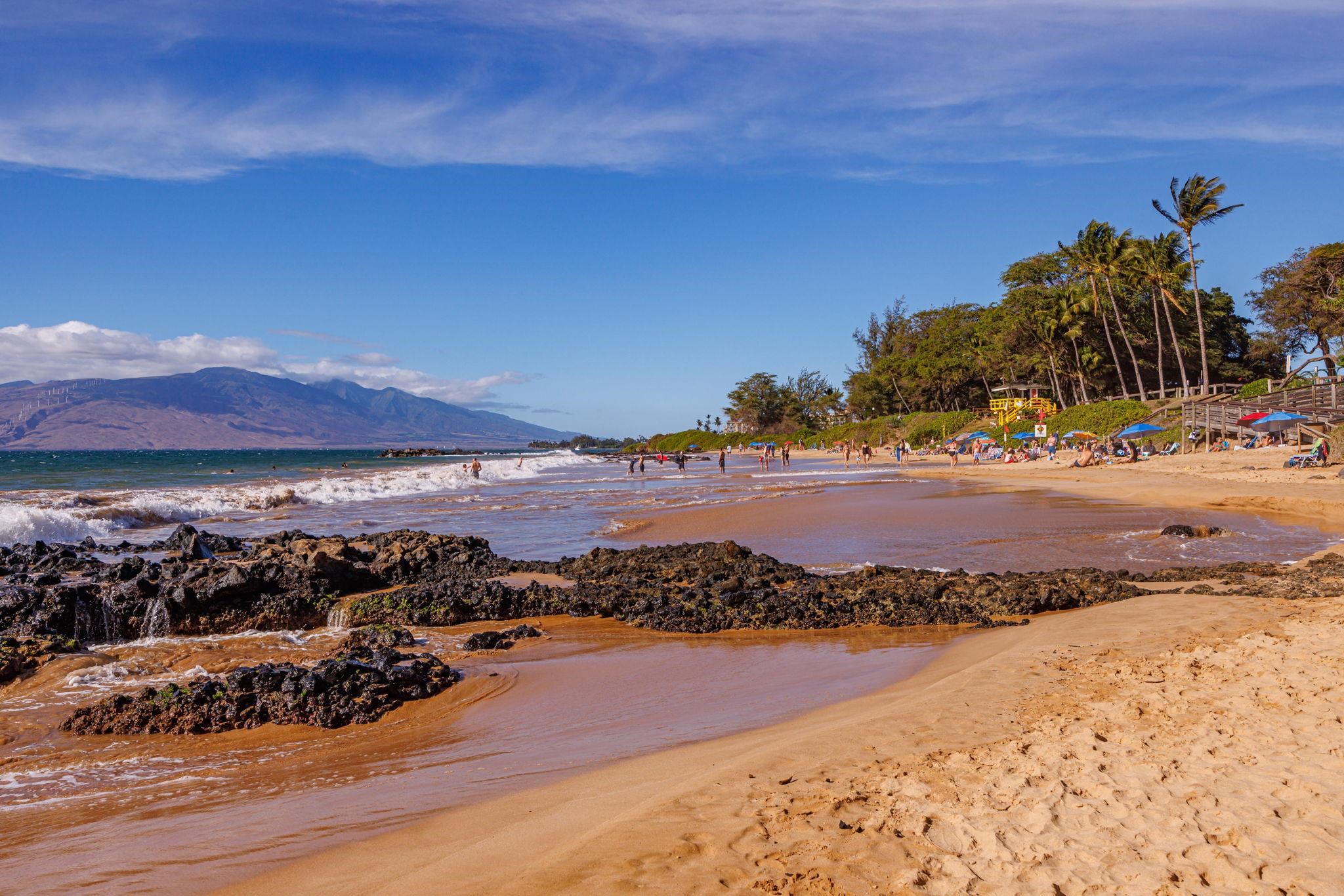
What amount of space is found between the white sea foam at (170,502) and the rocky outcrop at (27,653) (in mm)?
15910

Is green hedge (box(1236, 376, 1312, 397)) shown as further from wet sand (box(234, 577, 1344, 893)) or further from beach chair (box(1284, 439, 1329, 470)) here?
wet sand (box(234, 577, 1344, 893))

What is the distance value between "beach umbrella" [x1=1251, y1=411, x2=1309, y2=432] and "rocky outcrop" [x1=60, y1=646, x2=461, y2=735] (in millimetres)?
38835

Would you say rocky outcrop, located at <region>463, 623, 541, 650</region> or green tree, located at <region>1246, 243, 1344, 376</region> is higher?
green tree, located at <region>1246, 243, 1344, 376</region>

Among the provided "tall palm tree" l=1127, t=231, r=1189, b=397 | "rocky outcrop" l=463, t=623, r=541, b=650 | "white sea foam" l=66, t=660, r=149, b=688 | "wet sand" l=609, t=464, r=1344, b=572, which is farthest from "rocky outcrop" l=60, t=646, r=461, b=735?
"tall palm tree" l=1127, t=231, r=1189, b=397

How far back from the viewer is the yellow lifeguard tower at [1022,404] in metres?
63.6

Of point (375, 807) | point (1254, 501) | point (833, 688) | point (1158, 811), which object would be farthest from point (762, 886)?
point (1254, 501)

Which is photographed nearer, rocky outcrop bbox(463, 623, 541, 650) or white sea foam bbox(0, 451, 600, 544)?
rocky outcrop bbox(463, 623, 541, 650)

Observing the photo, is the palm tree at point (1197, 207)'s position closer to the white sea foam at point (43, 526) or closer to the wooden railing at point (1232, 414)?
the wooden railing at point (1232, 414)

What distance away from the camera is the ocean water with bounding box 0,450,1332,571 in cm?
1447

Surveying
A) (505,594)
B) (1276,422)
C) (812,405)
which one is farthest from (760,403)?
(505,594)

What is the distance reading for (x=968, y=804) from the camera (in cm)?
391

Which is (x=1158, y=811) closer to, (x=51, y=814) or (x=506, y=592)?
(x=51, y=814)

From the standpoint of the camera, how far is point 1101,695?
564 centimetres

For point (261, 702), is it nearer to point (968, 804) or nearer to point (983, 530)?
point (968, 804)
